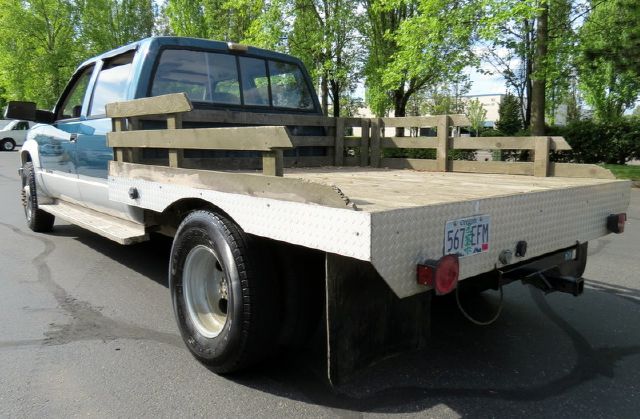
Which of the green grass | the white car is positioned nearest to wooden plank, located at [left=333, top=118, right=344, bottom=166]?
the green grass

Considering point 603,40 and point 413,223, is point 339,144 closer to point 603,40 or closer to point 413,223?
point 413,223

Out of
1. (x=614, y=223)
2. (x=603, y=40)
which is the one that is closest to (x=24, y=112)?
(x=614, y=223)

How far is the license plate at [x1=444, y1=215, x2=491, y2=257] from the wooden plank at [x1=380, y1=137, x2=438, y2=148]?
2.89 metres

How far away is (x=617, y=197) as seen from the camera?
3.64 meters

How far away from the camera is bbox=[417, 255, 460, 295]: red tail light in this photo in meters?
2.27

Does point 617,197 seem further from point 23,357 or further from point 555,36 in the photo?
point 555,36

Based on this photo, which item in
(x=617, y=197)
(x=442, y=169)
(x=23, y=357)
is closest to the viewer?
(x=23, y=357)

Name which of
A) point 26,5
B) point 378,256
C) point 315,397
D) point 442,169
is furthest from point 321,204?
point 26,5

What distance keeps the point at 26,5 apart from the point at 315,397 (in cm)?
3786

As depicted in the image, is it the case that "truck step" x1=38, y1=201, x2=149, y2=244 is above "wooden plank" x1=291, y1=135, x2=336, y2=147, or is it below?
below

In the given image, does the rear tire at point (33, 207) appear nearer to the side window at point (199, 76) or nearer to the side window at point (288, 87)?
the side window at point (199, 76)

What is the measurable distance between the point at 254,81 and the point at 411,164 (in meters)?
1.94

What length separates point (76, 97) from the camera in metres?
6.10

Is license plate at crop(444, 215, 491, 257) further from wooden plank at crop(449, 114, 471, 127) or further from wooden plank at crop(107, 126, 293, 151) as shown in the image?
wooden plank at crop(449, 114, 471, 127)
